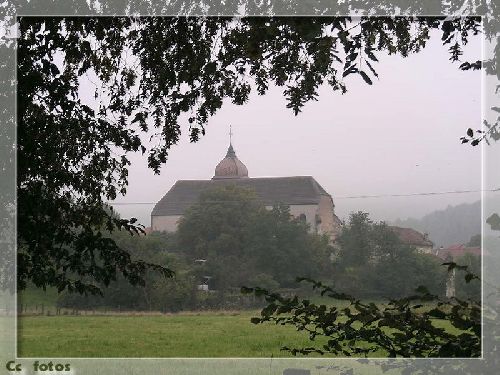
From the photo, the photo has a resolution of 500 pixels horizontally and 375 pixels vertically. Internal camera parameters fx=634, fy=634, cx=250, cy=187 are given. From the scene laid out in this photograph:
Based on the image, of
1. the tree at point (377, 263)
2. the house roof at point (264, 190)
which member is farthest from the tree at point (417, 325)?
the house roof at point (264, 190)

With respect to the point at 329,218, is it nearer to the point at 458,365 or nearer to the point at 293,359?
the point at 293,359

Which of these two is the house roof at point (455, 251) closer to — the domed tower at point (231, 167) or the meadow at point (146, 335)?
the meadow at point (146, 335)

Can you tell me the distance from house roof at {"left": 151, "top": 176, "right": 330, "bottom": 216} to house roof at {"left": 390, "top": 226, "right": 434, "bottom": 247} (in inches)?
10.6

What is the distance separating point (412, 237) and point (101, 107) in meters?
1.16

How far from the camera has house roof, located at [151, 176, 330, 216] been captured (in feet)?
6.88

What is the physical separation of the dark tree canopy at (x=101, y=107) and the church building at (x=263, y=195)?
0.11 metres

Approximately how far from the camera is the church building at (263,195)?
2078mm

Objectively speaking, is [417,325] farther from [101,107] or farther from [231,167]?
[101,107]

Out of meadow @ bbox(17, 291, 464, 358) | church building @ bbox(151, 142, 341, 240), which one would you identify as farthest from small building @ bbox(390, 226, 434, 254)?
meadow @ bbox(17, 291, 464, 358)

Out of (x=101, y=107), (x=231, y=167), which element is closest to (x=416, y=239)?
(x=231, y=167)

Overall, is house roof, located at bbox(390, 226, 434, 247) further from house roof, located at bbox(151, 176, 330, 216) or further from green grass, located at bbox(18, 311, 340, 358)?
green grass, located at bbox(18, 311, 340, 358)

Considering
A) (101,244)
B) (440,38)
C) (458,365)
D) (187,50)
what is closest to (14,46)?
(187,50)

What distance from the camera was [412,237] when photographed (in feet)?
6.74

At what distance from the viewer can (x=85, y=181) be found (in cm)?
218
